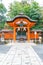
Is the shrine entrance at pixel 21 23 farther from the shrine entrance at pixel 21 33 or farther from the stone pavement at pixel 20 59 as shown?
the stone pavement at pixel 20 59

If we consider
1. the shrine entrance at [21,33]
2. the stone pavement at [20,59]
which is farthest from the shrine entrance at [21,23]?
the stone pavement at [20,59]

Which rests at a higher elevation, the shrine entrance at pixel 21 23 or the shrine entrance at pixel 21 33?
the shrine entrance at pixel 21 23

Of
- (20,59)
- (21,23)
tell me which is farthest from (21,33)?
(20,59)

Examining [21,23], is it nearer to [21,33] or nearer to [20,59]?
[21,33]

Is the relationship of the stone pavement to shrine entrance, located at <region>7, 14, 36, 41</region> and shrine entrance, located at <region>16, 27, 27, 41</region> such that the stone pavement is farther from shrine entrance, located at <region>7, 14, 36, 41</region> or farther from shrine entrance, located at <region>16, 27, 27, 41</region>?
shrine entrance, located at <region>16, 27, 27, 41</region>

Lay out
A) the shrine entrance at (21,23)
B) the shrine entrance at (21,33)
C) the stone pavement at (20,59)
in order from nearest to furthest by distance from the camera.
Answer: the stone pavement at (20,59) → the shrine entrance at (21,23) → the shrine entrance at (21,33)

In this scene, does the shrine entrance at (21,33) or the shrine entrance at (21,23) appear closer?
the shrine entrance at (21,23)

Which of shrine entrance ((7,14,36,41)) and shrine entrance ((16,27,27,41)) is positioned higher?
shrine entrance ((7,14,36,41))

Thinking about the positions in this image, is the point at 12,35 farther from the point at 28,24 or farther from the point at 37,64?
the point at 37,64

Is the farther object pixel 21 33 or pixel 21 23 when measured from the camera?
pixel 21 33

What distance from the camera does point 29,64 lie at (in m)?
10.5

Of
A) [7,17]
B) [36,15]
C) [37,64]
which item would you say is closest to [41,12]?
[36,15]

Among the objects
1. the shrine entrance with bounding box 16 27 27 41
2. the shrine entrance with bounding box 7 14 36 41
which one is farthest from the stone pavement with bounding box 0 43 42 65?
the shrine entrance with bounding box 16 27 27 41

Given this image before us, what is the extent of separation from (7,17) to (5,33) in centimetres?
1358
